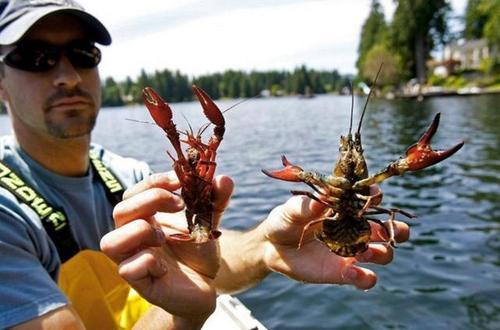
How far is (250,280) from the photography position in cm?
397

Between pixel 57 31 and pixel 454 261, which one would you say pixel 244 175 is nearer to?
pixel 454 261

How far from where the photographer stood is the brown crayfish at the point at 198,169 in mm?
2783

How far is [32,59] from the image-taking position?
4.02 meters

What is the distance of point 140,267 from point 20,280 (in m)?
1.10

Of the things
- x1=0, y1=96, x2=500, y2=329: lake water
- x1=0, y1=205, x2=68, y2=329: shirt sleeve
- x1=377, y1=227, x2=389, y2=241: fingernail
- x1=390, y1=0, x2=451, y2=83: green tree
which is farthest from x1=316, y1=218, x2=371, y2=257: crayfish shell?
x1=390, y1=0, x2=451, y2=83: green tree

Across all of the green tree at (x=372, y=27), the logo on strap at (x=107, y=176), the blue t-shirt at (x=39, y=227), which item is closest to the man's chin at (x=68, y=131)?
the blue t-shirt at (x=39, y=227)

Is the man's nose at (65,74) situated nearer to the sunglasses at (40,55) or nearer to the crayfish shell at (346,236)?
the sunglasses at (40,55)

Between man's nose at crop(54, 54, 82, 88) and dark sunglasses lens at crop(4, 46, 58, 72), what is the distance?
0.06 metres

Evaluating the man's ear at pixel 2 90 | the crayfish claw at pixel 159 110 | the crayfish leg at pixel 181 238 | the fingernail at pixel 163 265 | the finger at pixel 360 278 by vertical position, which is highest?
the man's ear at pixel 2 90

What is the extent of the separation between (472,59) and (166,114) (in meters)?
104

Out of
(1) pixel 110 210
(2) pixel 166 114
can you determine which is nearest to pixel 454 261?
(1) pixel 110 210

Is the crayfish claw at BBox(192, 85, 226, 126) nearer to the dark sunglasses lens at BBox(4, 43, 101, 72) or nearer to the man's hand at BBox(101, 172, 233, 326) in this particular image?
the man's hand at BBox(101, 172, 233, 326)

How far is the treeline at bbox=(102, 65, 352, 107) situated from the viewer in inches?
3720

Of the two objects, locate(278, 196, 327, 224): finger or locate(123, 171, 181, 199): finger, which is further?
locate(278, 196, 327, 224): finger
